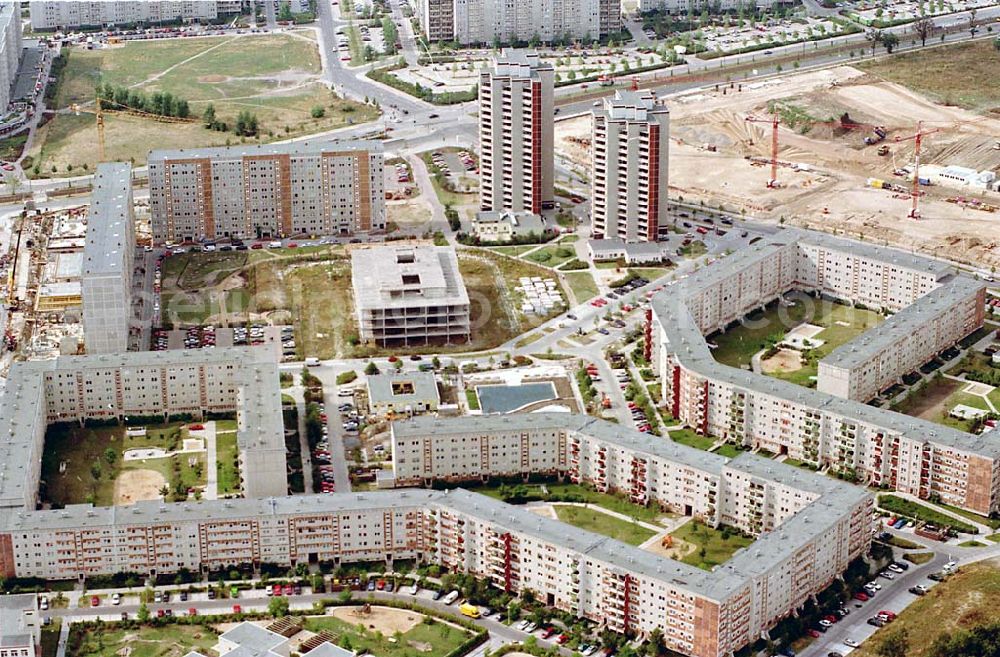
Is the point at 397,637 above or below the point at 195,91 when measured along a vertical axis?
below

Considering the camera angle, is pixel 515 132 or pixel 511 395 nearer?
Result: pixel 511 395

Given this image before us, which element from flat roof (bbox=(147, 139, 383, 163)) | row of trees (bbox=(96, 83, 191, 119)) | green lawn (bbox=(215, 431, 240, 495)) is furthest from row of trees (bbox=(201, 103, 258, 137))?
green lawn (bbox=(215, 431, 240, 495))

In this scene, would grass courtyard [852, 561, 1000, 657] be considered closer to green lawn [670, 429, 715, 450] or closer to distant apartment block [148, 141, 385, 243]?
green lawn [670, 429, 715, 450]

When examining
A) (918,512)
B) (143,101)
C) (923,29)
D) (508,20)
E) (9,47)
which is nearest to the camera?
(918,512)

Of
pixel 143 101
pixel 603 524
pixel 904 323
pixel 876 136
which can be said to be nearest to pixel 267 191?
pixel 143 101

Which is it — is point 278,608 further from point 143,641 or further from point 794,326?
point 794,326

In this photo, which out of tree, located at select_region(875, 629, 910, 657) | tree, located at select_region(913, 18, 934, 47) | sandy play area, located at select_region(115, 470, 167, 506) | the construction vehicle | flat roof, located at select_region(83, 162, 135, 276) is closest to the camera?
tree, located at select_region(875, 629, 910, 657)

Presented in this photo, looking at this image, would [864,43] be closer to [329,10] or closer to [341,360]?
[329,10]
